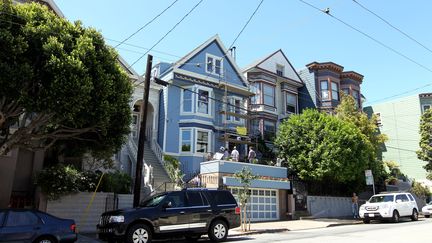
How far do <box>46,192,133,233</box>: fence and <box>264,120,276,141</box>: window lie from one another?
1704 centimetres

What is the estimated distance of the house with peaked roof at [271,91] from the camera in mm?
32469

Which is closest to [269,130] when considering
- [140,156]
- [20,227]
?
[140,156]

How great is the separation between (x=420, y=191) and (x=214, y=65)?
2171 cm

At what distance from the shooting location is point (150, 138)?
26.5 m

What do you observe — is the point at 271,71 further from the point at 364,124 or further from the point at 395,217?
the point at 395,217

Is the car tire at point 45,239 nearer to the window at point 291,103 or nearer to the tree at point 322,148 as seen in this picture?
the tree at point 322,148

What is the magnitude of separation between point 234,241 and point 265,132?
64.4 ft

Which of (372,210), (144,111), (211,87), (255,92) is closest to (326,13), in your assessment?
(144,111)

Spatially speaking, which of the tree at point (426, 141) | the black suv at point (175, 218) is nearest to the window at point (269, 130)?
the tree at point (426, 141)

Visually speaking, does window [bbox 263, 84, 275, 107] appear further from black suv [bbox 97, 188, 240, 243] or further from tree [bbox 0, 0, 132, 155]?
tree [bbox 0, 0, 132, 155]

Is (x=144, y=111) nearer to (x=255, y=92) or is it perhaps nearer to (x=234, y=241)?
(x=234, y=241)

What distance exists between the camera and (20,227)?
10719 millimetres

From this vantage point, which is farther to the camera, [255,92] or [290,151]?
[255,92]

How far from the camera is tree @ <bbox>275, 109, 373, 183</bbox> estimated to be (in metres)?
24.8
